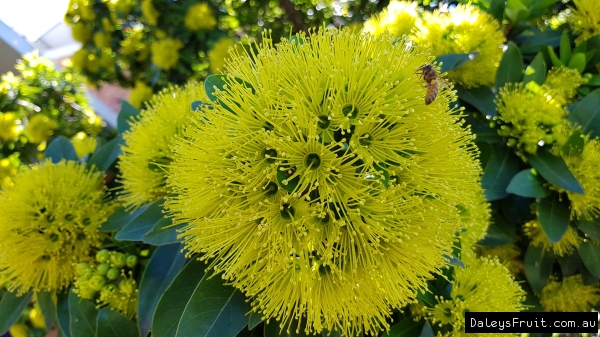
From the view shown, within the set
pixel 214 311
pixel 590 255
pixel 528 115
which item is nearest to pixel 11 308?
pixel 214 311

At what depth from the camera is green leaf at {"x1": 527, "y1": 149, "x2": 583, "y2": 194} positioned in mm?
1061

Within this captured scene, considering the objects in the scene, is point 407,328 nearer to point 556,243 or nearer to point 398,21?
point 556,243

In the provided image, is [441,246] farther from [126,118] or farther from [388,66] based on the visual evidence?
[126,118]

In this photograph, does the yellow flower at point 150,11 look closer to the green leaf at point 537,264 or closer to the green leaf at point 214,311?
the green leaf at point 214,311

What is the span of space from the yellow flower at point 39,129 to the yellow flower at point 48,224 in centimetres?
152

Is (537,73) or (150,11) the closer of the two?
(537,73)

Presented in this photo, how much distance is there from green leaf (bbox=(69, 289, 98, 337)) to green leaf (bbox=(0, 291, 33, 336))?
0.31 metres

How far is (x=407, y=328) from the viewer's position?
39.2 inches

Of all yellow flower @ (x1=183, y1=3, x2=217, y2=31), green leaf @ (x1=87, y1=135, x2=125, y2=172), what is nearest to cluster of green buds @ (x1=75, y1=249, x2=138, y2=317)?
green leaf @ (x1=87, y1=135, x2=125, y2=172)

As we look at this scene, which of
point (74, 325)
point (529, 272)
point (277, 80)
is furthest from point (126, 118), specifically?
point (529, 272)

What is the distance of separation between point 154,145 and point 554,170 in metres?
1.13

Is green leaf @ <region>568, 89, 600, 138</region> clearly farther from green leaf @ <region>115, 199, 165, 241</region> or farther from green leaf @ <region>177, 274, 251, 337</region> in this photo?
green leaf @ <region>115, 199, 165, 241</region>

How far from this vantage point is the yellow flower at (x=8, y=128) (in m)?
2.26

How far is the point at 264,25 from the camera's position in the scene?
2465 mm
